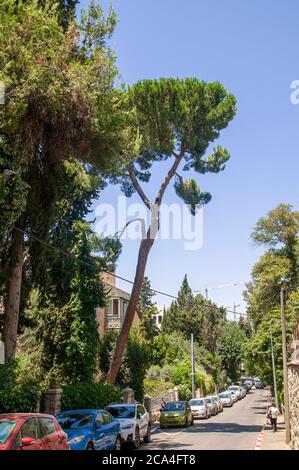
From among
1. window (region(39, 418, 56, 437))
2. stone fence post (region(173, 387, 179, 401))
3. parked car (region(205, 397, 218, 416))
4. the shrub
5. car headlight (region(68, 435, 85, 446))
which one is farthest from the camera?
stone fence post (region(173, 387, 179, 401))

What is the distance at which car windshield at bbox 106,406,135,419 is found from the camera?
797 inches

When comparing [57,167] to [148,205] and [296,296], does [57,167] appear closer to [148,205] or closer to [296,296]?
[148,205]

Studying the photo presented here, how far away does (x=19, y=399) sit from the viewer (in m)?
16.7

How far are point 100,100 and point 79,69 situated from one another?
2.16 meters

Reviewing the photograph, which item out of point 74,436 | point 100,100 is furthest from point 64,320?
point 74,436

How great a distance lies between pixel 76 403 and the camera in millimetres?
22375

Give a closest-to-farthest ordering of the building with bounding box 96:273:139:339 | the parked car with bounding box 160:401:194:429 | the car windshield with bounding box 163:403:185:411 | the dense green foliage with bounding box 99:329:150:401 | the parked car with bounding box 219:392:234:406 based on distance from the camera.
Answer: the parked car with bounding box 160:401:194:429 → the car windshield with bounding box 163:403:185:411 → the dense green foliage with bounding box 99:329:150:401 → the building with bounding box 96:273:139:339 → the parked car with bounding box 219:392:234:406

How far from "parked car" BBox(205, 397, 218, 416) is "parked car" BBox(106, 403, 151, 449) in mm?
20402

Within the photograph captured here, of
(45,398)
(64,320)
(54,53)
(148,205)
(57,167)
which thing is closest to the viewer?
(54,53)

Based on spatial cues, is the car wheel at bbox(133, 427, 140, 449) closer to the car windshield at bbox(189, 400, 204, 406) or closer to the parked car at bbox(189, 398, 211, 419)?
the parked car at bbox(189, 398, 211, 419)

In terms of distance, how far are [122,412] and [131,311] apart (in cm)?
950

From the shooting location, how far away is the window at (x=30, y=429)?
10.3 meters

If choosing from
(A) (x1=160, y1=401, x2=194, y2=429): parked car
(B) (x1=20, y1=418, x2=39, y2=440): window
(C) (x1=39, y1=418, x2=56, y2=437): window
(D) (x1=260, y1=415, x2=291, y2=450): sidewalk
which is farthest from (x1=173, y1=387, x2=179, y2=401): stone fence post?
(B) (x1=20, y1=418, x2=39, y2=440): window

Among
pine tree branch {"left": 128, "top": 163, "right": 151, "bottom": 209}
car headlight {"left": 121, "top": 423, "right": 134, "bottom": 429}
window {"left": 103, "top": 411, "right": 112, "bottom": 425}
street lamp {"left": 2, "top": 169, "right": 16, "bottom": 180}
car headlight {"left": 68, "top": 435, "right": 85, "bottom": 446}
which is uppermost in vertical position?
pine tree branch {"left": 128, "top": 163, "right": 151, "bottom": 209}
